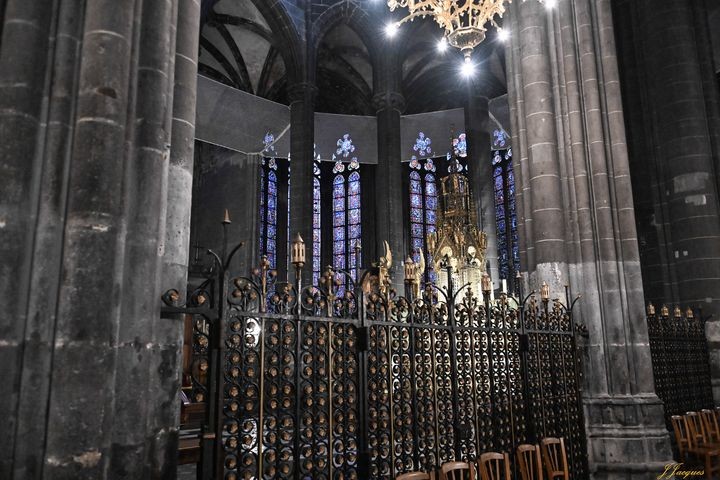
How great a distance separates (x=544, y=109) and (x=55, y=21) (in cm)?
674

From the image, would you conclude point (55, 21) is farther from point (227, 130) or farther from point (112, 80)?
point (227, 130)

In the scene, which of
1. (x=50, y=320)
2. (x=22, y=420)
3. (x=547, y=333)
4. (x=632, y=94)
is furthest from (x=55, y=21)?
(x=632, y=94)

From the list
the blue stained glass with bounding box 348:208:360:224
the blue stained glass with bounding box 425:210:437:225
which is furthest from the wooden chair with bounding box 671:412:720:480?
the blue stained glass with bounding box 348:208:360:224

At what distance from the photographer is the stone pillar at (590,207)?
729cm

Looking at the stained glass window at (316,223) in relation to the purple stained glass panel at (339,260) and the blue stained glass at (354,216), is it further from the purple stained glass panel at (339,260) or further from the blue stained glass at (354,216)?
the blue stained glass at (354,216)

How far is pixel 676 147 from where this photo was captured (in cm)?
1170

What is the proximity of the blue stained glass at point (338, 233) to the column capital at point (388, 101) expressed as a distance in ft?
24.3

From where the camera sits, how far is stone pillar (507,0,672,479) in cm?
729

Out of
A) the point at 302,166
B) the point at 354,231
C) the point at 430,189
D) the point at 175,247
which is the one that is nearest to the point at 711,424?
the point at 175,247

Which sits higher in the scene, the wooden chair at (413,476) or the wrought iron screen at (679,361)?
the wrought iron screen at (679,361)

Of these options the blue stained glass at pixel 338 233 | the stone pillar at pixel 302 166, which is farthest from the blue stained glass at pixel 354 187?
the stone pillar at pixel 302 166

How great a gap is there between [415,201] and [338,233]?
11.7ft

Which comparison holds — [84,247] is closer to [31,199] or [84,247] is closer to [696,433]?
[31,199]

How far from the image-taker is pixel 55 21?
140 inches
